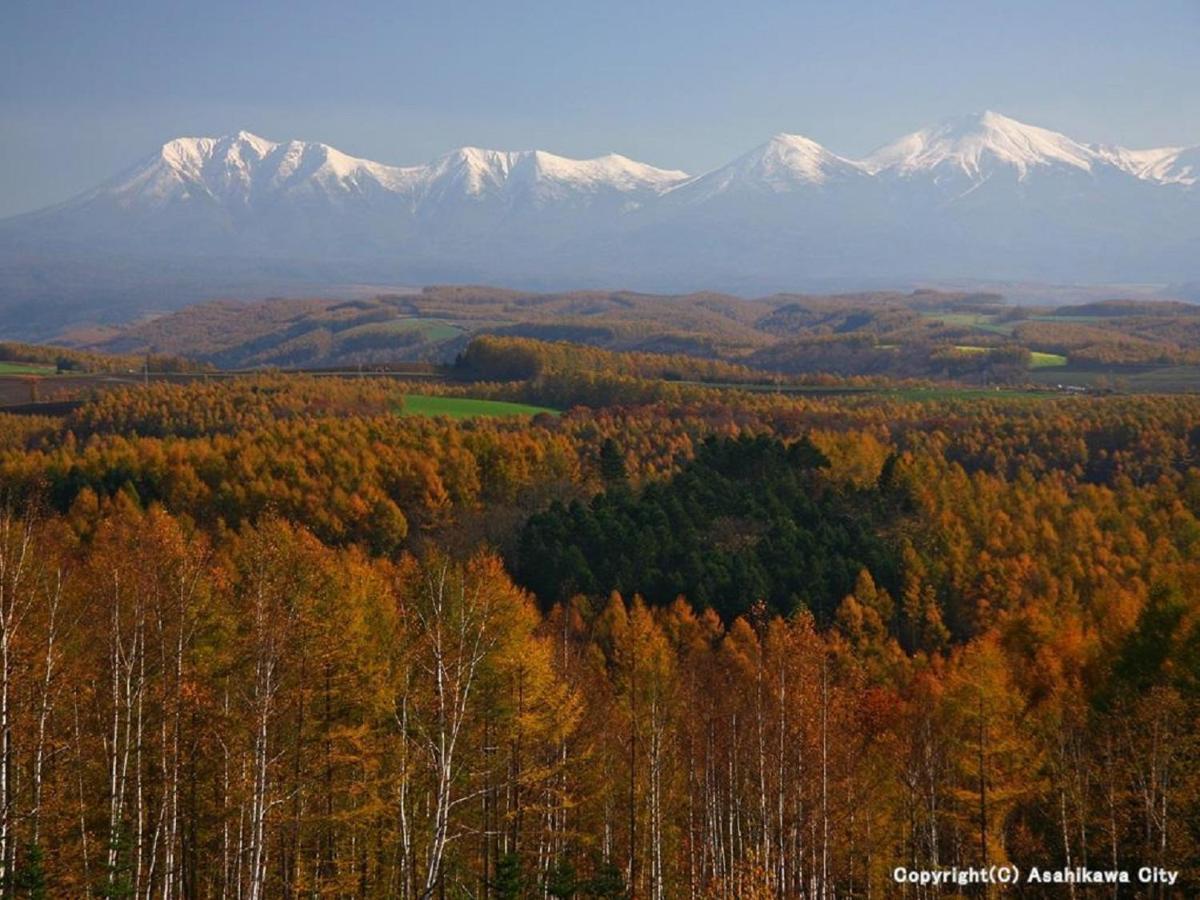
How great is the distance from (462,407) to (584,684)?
74526mm

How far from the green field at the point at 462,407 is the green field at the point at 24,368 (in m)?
41.1

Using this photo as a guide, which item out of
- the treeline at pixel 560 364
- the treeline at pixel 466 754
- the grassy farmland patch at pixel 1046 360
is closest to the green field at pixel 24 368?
the treeline at pixel 560 364

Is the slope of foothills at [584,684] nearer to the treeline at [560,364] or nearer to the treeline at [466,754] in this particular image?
the treeline at [466,754]

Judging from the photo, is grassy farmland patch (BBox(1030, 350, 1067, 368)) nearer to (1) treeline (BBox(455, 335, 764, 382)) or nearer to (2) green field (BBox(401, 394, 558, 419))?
(1) treeline (BBox(455, 335, 764, 382))

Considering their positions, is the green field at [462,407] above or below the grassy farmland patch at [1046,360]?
above

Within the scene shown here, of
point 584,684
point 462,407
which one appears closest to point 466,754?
point 584,684

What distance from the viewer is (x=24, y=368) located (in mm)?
134500

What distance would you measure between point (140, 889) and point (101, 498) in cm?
4876

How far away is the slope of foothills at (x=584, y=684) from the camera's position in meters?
23.4

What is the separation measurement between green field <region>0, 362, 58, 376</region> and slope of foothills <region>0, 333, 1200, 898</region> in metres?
61.8

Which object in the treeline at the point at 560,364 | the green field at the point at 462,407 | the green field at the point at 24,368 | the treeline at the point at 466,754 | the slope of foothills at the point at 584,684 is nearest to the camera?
the treeline at the point at 466,754

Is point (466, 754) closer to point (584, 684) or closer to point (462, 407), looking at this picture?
point (584, 684)

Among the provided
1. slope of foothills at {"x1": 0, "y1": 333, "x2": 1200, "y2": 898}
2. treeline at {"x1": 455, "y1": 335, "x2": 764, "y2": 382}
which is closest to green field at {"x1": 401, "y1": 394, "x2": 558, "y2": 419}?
treeline at {"x1": 455, "y1": 335, "x2": 764, "y2": 382}

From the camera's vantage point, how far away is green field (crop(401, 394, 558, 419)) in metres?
103
